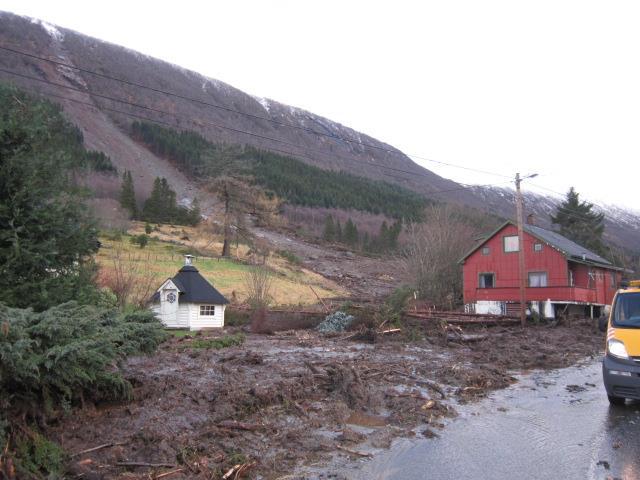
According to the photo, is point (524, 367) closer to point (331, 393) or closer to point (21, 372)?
point (331, 393)

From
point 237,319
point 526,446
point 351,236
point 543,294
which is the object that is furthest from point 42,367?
point 351,236

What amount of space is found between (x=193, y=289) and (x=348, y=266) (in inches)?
1737

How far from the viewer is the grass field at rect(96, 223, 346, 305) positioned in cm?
4023

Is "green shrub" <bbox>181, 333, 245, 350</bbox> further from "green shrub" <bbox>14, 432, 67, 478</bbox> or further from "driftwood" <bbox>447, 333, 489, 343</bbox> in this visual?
"green shrub" <bbox>14, 432, 67, 478</bbox>

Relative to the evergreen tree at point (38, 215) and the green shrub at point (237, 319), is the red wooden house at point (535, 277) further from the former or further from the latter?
the evergreen tree at point (38, 215)

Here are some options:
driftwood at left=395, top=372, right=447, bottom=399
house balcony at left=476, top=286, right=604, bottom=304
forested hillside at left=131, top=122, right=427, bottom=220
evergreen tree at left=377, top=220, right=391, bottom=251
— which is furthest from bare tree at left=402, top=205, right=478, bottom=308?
forested hillside at left=131, top=122, right=427, bottom=220

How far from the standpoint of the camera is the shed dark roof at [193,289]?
1122 inches

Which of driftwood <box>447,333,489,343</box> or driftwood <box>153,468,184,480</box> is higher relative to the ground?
→ driftwood <box>153,468,184,480</box>

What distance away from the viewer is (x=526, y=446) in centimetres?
722

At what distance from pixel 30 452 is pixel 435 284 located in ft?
121

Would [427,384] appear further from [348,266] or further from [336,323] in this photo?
[348,266]

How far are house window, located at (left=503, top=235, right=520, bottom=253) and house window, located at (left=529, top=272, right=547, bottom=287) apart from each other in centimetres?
226

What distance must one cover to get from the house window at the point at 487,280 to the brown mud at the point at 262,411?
77.5 ft

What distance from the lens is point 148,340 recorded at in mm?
7031
